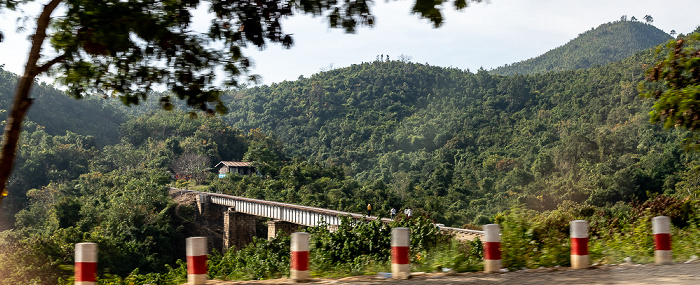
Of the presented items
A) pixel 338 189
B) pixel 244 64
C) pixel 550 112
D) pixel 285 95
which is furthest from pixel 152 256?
pixel 285 95

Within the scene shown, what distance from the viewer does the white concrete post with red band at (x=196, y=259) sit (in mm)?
6695

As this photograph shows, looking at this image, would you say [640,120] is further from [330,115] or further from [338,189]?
[330,115]

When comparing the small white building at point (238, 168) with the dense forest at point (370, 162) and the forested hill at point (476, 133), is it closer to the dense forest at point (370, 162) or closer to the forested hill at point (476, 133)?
the dense forest at point (370, 162)

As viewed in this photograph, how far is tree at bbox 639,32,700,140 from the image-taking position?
1238 centimetres

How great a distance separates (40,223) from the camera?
189 ft

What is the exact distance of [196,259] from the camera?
22.0 ft

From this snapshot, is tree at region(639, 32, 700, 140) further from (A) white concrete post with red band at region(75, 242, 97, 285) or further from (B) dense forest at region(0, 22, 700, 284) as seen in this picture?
(A) white concrete post with red band at region(75, 242, 97, 285)

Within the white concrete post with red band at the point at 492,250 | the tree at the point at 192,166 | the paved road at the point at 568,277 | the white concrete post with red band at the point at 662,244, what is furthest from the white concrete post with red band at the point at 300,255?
the tree at the point at 192,166

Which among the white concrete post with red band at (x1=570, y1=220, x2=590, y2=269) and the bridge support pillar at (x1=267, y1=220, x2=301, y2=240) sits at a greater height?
the white concrete post with red band at (x1=570, y1=220, x2=590, y2=269)

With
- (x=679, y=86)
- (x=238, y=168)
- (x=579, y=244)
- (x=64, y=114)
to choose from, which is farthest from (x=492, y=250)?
(x=64, y=114)

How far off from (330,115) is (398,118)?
58.3 feet

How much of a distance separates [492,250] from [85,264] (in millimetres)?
4800

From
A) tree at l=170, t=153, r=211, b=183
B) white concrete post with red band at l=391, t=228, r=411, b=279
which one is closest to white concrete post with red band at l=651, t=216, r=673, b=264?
white concrete post with red band at l=391, t=228, r=411, b=279

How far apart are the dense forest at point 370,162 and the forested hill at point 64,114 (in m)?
0.44
